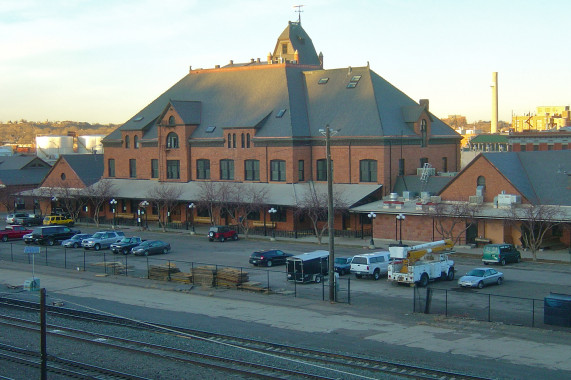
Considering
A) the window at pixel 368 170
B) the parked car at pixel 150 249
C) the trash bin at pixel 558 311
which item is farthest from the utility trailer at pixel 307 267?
the window at pixel 368 170

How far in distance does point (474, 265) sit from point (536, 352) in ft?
69.0

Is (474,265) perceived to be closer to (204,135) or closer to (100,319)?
(100,319)

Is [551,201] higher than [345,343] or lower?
higher

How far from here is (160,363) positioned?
2480 cm

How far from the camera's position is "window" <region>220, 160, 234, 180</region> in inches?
2876

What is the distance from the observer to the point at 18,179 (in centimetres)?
9462

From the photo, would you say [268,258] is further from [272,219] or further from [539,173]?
[539,173]

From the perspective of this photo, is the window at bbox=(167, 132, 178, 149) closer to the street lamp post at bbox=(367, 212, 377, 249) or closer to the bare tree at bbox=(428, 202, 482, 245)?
the street lamp post at bbox=(367, 212, 377, 249)

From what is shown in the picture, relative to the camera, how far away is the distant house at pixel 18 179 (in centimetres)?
9100

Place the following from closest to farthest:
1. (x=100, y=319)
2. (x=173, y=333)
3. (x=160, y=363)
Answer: (x=160, y=363), (x=173, y=333), (x=100, y=319)

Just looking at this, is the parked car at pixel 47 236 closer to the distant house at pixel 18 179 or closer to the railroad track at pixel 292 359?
the distant house at pixel 18 179

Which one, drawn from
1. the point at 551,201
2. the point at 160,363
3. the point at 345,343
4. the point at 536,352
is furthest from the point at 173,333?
the point at 551,201

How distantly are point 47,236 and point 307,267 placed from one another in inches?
1133

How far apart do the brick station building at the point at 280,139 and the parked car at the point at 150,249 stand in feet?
40.8
